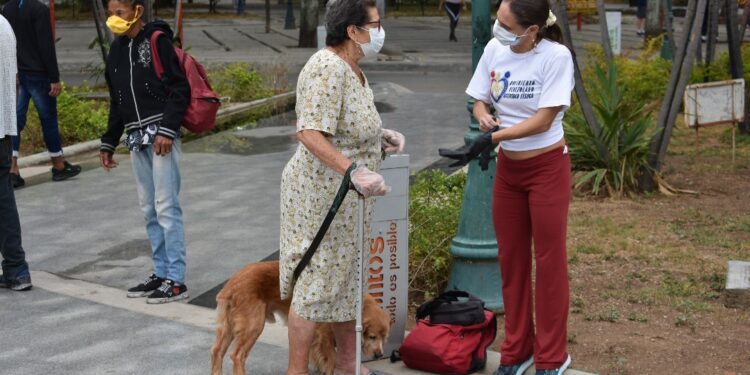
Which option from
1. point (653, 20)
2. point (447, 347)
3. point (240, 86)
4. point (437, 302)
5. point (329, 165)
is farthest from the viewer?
point (653, 20)

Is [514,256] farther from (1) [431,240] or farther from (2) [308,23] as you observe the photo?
(2) [308,23]

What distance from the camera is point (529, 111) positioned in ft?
16.2

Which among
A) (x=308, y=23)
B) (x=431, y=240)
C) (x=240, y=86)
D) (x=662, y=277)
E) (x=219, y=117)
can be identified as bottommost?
(x=308, y=23)

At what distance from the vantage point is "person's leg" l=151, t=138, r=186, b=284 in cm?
659

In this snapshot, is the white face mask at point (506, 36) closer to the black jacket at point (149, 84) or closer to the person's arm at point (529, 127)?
the person's arm at point (529, 127)

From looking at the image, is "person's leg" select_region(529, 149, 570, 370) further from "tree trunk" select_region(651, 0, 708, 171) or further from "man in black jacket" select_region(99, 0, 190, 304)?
"tree trunk" select_region(651, 0, 708, 171)

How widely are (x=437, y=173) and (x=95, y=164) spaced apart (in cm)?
430

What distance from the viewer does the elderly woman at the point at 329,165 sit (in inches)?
185

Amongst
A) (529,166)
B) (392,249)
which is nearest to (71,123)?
(392,249)

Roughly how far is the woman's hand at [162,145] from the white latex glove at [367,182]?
2.24 meters

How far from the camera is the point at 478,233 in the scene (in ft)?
20.7

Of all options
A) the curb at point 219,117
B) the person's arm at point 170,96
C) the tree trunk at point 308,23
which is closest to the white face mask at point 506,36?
the person's arm at point 170,96

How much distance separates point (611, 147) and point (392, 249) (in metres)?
4.68

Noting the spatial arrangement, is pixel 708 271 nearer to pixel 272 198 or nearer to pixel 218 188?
pixel 272 198
